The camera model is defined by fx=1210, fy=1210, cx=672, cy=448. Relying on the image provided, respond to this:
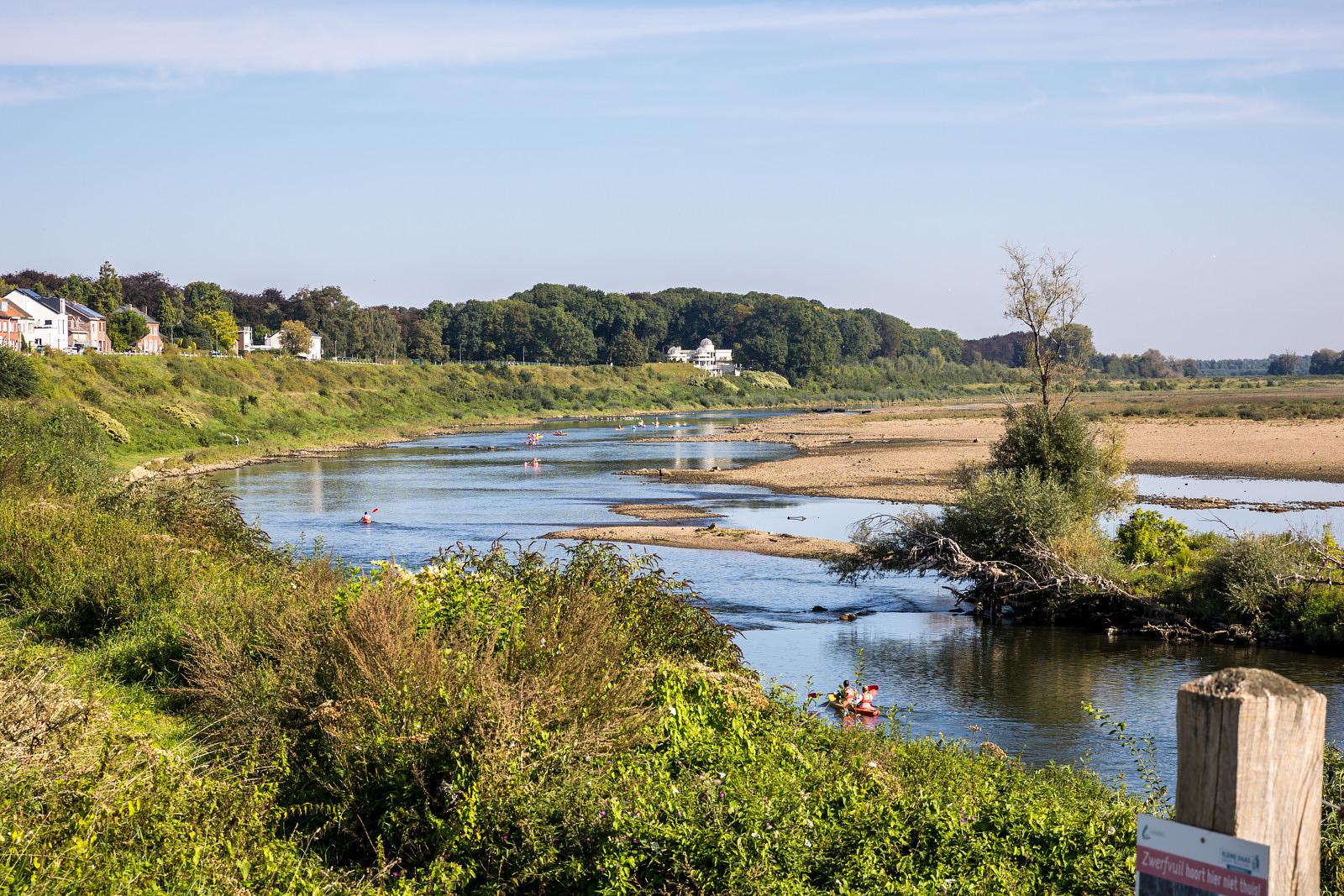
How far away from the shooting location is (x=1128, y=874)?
6742mm

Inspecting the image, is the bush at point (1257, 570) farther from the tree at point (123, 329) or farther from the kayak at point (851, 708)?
the tree at point (123, 329)

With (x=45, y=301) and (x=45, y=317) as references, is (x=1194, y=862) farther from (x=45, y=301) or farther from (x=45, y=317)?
(x=45, y=301)

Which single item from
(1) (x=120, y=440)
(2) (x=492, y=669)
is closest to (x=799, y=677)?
(2) (x=492, y=669)

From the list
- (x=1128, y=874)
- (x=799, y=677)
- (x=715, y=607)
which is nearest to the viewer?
(x=1128, y=874)

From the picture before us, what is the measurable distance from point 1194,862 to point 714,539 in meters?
33.0

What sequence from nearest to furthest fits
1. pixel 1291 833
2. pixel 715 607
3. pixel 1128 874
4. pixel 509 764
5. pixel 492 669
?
pixel 1291 833 < pixel 1128 874 < pixel 509 764 < pixel 492 669 < pixel 715 607

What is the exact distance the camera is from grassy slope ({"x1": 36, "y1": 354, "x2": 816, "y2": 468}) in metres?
66.4

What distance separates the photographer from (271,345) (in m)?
128

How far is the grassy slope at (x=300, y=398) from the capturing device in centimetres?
6644

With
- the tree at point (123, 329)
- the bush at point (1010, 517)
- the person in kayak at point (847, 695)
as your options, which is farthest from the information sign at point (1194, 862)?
the tree at point (123, 329)

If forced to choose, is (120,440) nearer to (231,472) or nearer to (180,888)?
(231,472)

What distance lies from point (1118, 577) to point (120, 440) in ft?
167

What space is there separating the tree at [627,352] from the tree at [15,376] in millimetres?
113506

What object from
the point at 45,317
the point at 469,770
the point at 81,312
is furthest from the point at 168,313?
the point at 469,770
